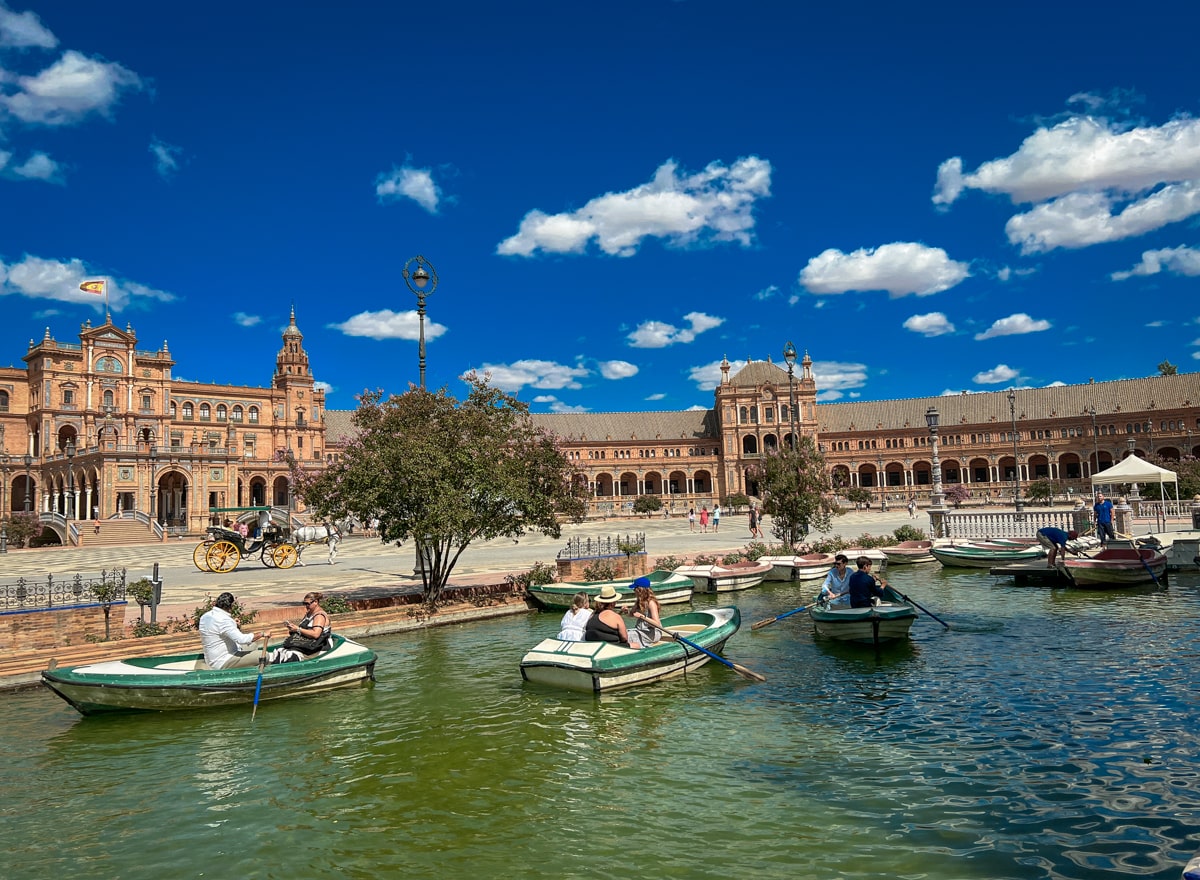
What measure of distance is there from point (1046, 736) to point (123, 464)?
6760cm

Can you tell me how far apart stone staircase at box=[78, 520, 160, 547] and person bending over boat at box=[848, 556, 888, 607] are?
4934 cm

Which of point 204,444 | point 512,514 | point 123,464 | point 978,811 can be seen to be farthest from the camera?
point 204,444

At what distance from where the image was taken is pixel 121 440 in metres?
71.0

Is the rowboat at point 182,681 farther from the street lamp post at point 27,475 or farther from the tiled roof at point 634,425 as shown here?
the tiled roof at point 634,425

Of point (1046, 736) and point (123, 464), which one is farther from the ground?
point (123, 464)

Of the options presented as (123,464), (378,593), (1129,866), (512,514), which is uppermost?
(123,464)

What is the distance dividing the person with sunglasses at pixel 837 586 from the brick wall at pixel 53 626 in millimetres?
13849

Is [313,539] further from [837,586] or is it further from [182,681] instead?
[837,586]

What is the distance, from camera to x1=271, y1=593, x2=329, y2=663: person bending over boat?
1227 centimetres

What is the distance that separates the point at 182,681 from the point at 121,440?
71.2 metres

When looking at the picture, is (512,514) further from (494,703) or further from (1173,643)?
(1173,643)

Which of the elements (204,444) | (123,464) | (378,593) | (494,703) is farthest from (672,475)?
(494,703)

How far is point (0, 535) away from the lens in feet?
151

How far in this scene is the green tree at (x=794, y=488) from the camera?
1056 inches
